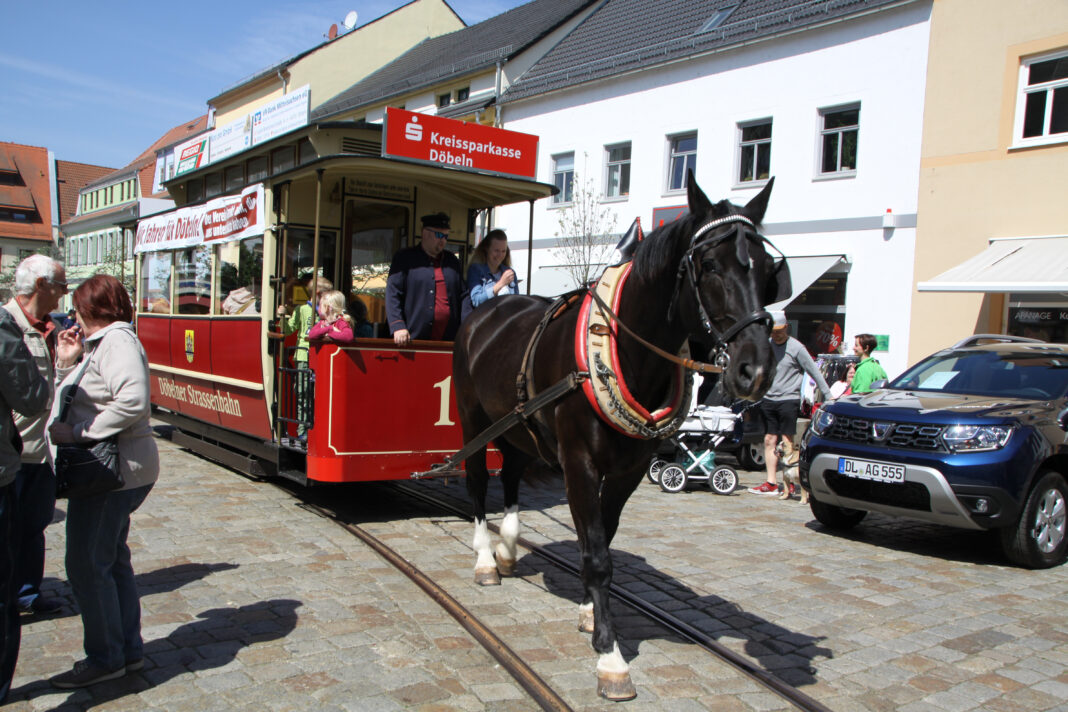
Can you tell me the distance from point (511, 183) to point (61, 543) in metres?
4.34

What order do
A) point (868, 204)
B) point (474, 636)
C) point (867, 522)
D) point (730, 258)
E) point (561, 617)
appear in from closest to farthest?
point (730, 258) → point (474, 636) → point (561, 617) → point (867, 522) → point (868, 204)

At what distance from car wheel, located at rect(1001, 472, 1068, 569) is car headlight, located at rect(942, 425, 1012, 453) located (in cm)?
50

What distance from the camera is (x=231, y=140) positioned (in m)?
8.30

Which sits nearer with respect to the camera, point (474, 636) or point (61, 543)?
point (474, 636)

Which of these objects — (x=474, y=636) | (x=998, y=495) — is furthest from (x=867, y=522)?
(x=474, y=636)

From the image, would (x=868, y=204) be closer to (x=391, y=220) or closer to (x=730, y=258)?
(x=391, y=220)

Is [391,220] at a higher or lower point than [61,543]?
higher

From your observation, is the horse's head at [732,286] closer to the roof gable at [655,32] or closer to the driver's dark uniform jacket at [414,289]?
the driver's dark uniform jacket at [414,289]

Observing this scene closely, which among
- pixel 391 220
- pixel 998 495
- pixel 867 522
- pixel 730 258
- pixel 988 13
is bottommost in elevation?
pixel 867 522

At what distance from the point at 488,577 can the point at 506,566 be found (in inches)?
8.5

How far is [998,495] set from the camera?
5883 millimetres

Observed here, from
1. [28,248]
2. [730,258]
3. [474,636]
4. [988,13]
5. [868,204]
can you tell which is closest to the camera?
[730,258]

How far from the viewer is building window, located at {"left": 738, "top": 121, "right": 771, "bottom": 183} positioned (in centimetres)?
1736

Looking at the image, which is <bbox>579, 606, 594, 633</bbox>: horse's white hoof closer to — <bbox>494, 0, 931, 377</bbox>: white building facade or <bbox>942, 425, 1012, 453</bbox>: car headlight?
<bbox>942, 425, 1012, 453</bbox>: car headlight
